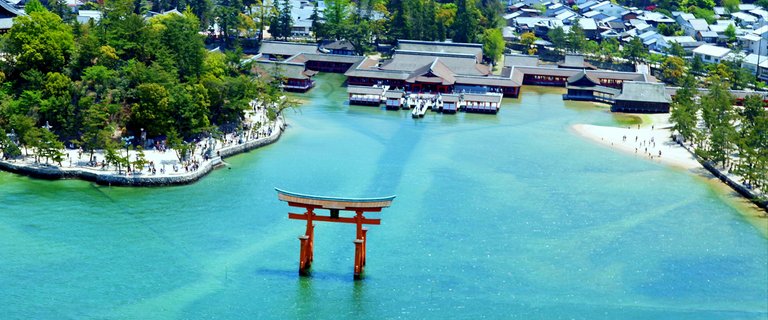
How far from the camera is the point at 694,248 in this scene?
3475 cm

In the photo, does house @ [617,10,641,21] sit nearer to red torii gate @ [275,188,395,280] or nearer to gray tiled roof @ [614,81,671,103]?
gray tiled roof @ [614,81,671,103]

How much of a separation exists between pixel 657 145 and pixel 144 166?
25.6 metres

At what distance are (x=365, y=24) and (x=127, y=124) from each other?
33261 millimetres

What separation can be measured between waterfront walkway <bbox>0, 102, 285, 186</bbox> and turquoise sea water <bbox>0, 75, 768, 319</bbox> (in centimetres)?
61

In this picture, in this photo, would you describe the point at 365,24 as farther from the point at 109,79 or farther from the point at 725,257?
the point at 725,257

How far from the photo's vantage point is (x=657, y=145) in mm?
50344

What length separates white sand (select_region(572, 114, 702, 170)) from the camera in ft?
156

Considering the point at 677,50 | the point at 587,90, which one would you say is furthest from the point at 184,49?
the point at 677,50

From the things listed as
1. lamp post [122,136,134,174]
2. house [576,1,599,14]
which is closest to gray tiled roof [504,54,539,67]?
house [576,1,599,14]

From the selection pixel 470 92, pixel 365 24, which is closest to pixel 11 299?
pixel 470 92

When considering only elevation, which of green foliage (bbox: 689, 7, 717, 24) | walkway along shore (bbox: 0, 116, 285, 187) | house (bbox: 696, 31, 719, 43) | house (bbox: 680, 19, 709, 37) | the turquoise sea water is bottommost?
the turquoise sea water

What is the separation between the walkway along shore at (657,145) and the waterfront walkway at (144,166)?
19.0 metres

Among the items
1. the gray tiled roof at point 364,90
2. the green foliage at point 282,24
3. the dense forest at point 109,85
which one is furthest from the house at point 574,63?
the dense forest at point 109,85

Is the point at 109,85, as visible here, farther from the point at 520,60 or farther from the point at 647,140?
the point at 520,60
